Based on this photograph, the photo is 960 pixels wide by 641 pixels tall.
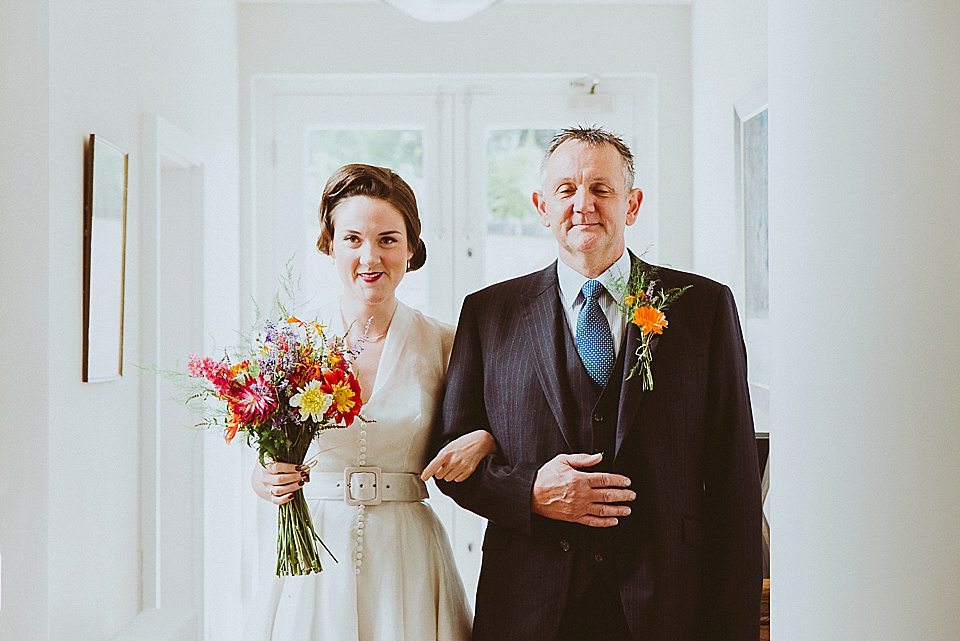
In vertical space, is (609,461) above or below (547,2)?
below

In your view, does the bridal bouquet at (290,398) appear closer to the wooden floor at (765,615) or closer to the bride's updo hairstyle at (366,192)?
the bride's updo hairstyle at (366,192)

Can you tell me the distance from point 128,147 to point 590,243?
53.2 inches

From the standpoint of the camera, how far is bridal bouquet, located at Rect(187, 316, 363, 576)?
198 centimetres

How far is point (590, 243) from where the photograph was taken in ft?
6.69

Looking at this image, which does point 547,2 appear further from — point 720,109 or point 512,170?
point 720,109

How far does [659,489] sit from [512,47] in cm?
235

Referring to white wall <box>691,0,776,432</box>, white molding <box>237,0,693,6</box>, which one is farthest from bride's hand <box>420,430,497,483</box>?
white molding <box>237,0,693,6</box>

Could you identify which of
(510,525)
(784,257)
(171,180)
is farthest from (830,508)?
(171,180)

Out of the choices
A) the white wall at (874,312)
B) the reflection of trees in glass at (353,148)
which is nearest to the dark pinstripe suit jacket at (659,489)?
the white wall at (874,312)

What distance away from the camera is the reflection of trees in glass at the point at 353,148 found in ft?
13.1

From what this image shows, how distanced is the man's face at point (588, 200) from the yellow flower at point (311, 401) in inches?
22.4

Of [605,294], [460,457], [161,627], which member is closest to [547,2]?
[605,294]

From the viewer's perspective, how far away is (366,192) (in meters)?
2.22

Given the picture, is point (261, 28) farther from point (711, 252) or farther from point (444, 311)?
point (711, 252)
